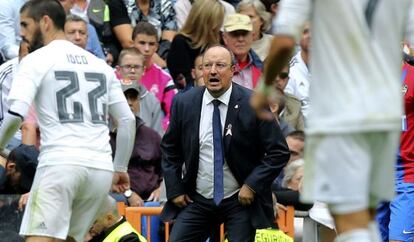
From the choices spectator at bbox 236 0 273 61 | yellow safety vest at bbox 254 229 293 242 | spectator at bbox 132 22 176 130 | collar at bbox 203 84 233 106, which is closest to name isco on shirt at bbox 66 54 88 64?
collar at bbox 203 84 233 106

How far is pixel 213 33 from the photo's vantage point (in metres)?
16.1

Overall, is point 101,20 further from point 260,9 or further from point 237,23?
point 260,9

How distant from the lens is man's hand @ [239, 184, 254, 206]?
12.3m

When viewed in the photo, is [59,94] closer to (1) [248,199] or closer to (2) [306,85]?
(1) [248,199]

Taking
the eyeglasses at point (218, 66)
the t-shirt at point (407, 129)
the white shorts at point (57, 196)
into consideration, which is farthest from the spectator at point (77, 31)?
the white shorts at point (57, 196)

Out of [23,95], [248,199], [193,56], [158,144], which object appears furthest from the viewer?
[193,56]

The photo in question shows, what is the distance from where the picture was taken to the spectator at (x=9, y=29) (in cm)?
1578

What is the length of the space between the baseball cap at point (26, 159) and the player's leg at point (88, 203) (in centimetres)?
199

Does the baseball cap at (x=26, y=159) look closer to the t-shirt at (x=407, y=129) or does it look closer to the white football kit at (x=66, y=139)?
the white football kit at (x=66, y=139)

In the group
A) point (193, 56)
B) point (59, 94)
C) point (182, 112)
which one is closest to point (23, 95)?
point (59, 94)

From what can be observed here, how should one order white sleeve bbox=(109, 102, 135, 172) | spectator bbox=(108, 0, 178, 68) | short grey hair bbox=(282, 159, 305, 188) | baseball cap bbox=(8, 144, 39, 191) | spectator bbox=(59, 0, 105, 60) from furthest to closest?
spectator bbox=(108, 0, 178, 68) < spectator bbox=(59, 0, 105, 60) < short grey hair bbox=(282, 159, 305, 188) < baseball cap bbox=(8, 144, 39, 191) < white sleeve bbox=(109, 102, 135, 172)

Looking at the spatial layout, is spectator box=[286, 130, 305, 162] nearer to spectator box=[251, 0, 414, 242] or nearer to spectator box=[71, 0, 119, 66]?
spectator box=[71, 0, 119, 66]

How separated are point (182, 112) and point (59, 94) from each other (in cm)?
200

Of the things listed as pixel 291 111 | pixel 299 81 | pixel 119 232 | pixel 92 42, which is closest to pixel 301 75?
pixel 299 81
